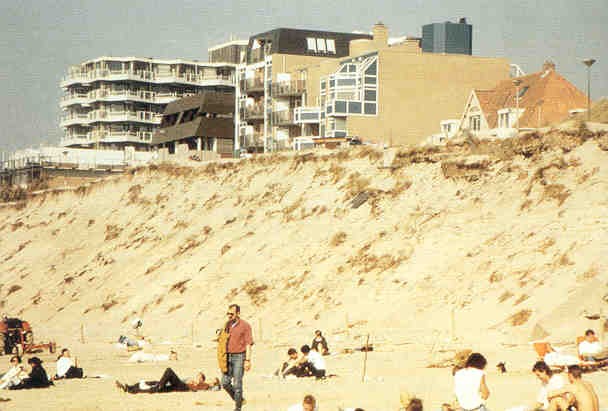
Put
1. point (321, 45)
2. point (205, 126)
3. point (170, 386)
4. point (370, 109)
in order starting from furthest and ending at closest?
point (205, 126), point (321, 45), point (370, 109), point (170, 386)

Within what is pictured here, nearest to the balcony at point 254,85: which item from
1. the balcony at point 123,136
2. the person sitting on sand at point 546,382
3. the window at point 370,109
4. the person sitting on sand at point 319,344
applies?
the window at point 370,109

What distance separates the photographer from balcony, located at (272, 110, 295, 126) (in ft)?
262

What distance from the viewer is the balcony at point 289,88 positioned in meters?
80.6

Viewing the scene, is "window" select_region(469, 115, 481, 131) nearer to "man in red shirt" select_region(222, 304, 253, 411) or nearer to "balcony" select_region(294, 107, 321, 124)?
"balcony" select_region(294, 107, 321, 124)

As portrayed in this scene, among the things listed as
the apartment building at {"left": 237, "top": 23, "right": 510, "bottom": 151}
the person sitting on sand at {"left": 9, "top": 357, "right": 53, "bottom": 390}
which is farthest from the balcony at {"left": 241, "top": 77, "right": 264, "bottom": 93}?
the person sitting on sand at {"left": 9, "top": 357, "right": 53, "bottom": 390}

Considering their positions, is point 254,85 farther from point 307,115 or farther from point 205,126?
point 307,115

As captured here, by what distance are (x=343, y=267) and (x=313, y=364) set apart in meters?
17.6

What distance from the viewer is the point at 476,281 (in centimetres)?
3556

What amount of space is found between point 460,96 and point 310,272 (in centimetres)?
3201

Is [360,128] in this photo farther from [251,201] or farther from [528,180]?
[528,180]

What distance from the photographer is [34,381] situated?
79.3 feet

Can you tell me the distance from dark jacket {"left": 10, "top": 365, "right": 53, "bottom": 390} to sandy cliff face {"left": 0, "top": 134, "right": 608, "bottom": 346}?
10544 mm

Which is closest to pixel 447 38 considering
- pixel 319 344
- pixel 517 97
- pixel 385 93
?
pixel 385 93

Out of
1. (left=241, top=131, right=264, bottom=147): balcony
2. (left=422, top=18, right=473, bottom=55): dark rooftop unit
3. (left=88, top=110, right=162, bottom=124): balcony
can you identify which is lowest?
(left=241, top=131, right=264, bottom=147): balcony
